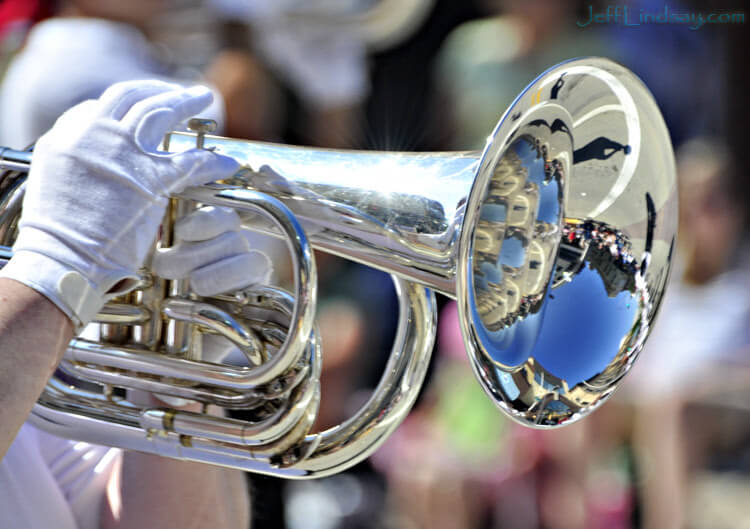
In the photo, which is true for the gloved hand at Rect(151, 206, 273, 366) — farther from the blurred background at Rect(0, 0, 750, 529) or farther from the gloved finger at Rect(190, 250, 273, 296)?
the blurred background at Rect(0, 0, 750, 529)

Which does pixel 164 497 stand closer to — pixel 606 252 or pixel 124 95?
pixel 124 95

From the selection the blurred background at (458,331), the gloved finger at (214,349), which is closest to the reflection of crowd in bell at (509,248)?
the gloved finger at (214,349)

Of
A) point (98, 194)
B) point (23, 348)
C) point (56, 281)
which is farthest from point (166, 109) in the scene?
point (23, 348)

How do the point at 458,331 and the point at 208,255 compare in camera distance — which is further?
the point at 458,331

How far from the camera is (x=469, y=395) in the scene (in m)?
3.23

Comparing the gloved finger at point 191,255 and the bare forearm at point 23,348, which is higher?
the gloved finger at point 191,255

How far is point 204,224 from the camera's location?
4.66 ft

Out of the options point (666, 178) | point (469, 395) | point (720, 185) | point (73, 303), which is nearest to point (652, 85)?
point (720, 185)

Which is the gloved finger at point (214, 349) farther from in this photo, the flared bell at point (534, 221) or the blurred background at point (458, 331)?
the blurred background at point (458, 331)

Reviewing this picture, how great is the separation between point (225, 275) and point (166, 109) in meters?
0.25

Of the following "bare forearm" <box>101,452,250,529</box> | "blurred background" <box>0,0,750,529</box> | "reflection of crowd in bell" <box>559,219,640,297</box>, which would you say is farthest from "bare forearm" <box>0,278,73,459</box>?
"blurred background" <box>0,0,750,529</box>

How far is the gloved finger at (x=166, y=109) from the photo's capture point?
53.4 inches

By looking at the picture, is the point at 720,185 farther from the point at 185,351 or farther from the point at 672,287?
the point at 185,351

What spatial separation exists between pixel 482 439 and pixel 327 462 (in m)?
1.78
